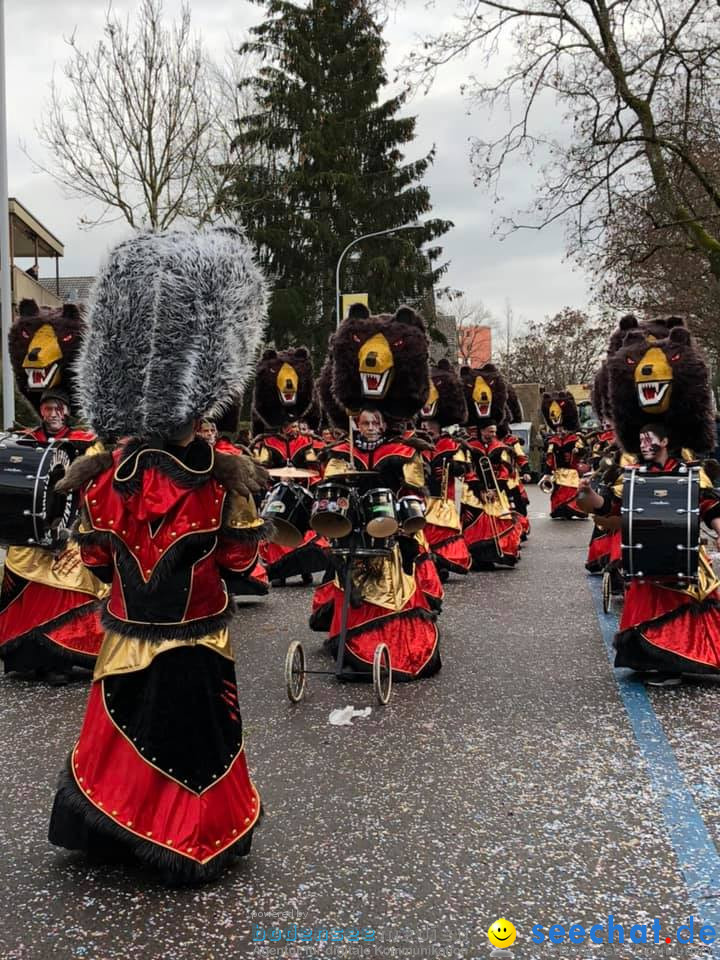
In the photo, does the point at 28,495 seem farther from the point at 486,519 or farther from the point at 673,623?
the point at 486,519

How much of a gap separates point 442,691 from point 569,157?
11220 millimetres

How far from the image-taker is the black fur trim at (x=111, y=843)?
11.8 feet

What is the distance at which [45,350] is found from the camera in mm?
7016

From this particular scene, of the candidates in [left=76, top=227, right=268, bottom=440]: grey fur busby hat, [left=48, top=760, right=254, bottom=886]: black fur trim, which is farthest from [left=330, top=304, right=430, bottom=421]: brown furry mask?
[left=48, top=760, right=254, bottom=886]: black fur trim

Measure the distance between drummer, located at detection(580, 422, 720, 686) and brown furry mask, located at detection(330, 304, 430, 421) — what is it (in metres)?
1.54

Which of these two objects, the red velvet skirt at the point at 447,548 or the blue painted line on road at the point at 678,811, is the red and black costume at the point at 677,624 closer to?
the blue painted line on road at the point at 678,811

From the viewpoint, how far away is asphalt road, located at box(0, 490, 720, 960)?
11.1ft

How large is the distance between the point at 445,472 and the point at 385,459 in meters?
4.65

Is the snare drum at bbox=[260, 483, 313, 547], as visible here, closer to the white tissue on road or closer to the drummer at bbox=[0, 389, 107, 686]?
the white tissue on road

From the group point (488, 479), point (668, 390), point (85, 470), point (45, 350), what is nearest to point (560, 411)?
point (488, 479)

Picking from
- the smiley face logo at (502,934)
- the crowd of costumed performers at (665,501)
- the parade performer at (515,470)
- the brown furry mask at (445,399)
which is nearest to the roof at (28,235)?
the parade performer at (515,470)

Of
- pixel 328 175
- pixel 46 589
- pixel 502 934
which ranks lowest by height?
pixel 502 934

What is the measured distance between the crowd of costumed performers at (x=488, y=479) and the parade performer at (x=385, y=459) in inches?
207

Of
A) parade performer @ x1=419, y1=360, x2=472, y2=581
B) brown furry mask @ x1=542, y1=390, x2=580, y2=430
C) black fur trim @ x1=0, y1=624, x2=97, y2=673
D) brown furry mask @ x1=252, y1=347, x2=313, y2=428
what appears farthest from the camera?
brown furry mask @ x1=542, y1=390, x2=580, y2=430
